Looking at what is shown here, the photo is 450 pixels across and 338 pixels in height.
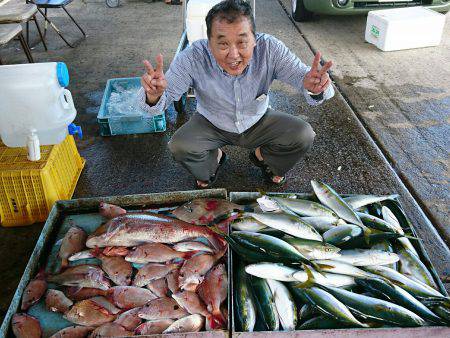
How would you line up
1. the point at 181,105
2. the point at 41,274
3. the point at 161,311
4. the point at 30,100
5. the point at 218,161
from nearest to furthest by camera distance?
Answer: the point at 161,311 → the point at 41,274 → the point at 30,100 → the point at 218,161 → the point at 181,105

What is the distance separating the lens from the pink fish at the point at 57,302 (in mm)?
2170

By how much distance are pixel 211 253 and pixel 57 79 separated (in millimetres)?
1972

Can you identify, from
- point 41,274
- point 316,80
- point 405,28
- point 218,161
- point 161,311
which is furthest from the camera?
point 405,28

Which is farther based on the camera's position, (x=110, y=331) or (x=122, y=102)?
(x=122, y=102)

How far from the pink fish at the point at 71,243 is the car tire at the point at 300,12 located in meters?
5.69

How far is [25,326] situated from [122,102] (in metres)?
2.58

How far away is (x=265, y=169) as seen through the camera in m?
3.41

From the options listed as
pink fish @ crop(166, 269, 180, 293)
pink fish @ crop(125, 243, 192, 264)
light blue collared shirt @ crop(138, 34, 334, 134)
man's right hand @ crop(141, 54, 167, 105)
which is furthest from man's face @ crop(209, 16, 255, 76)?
pink fish @ crop(166, 269, 180, 293)

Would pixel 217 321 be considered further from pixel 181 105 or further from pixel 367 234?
pixel 181 105

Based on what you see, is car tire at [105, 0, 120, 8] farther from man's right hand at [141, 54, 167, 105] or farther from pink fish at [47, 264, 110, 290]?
pink fish at [47, 264, 110, 290]

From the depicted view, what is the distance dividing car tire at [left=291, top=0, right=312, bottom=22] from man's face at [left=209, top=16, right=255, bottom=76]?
4731 mm

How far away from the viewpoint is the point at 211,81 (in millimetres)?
2918

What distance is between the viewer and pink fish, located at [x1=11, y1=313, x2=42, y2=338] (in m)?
2.02

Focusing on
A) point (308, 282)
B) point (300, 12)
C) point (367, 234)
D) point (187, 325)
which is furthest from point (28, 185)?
point (300, 12)
